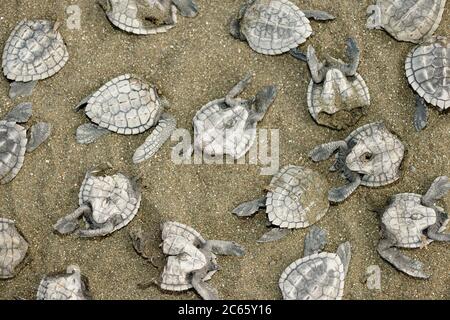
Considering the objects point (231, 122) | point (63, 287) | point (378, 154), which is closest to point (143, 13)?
point (231, 122)

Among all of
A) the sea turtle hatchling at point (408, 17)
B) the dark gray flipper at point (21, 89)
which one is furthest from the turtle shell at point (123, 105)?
the sea turtle hatchling at point (408, 17)

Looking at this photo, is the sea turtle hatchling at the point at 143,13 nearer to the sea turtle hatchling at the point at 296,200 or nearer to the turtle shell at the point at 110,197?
the turtle shell at the point at 110,197

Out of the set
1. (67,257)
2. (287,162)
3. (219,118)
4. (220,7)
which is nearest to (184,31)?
(220,7)

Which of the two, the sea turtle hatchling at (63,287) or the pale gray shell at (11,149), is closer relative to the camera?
the sea turtle hatchling at (63,287)

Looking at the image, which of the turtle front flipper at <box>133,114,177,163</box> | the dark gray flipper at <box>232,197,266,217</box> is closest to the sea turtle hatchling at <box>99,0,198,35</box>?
the turtle front flipper at <box>133,114,177,163</box>

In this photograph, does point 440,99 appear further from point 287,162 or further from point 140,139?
point 140,139

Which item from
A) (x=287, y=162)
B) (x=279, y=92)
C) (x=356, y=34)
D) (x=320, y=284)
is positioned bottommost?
(x=320, y=284)
